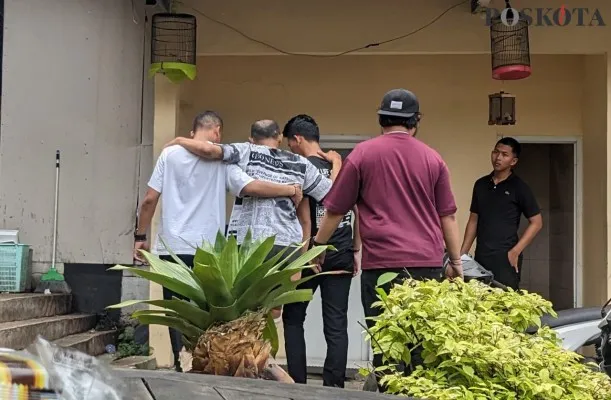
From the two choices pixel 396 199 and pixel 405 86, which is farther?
pixel 405 86

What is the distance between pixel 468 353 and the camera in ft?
6.70

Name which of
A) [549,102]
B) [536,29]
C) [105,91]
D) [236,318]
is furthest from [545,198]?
[236,318]

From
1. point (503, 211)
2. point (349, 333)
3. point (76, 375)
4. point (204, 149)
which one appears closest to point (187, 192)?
point (204, 149)

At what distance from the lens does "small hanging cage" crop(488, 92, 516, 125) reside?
591 centimetres

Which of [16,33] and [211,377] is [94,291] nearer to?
[16,33]

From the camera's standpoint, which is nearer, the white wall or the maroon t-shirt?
the maroon t-shirt

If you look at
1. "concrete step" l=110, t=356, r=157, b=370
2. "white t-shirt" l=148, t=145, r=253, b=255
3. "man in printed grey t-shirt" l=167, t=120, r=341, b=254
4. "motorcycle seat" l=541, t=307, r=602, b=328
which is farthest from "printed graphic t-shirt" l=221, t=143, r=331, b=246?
"concrete step" l=110, t=356, r=157, b=370

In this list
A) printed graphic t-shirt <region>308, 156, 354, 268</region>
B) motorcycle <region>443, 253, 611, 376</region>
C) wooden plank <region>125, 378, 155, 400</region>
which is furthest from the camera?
printed graphic t-shirt <region>308, 156, 354, 268</region>

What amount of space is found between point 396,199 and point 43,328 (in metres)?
3.33

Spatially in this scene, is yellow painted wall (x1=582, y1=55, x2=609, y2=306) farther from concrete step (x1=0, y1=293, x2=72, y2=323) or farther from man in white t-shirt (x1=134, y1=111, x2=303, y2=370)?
concrete step (x1=0, y1=293, x2=72, y2=323)

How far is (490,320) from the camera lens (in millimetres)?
2275

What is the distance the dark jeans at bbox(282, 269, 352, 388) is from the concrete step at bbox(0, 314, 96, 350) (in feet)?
5.76

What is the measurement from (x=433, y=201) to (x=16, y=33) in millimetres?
4586

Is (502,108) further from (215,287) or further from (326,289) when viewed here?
(215,287)
